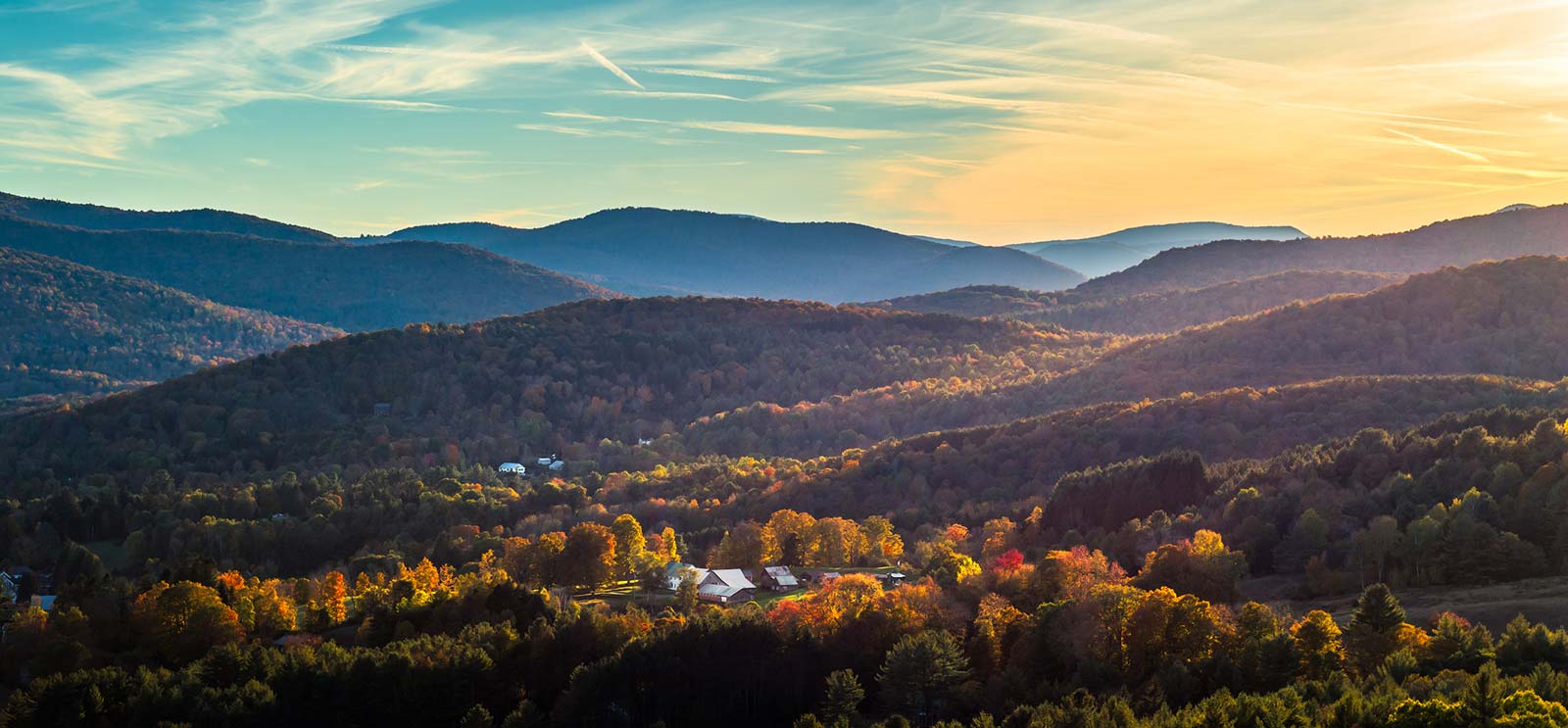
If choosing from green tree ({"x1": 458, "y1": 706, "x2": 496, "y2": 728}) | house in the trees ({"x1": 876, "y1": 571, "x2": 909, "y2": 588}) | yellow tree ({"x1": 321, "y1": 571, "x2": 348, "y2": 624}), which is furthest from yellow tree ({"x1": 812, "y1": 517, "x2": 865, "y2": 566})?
green tree ({"x1": 458, "y1": 706, "x2": 496, "y2": 728})

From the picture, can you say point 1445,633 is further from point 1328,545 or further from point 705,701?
point 705,701

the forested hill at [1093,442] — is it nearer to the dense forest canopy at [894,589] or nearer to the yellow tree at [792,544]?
the dense forest canopy at [894,589]

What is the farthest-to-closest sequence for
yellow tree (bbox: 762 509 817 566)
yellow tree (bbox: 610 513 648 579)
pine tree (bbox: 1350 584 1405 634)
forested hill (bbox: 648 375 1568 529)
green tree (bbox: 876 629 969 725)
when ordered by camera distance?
1. forested hill (bbox: 648 375 1568 529)
2. yellow tree (bbox: 762 509 817 566)
3. yellow tree (bbox: 610 513 648 579)
4. green tree (bbox: 876 629 969 725)
5. pine tree (bbox: 1350 584 1405 634)

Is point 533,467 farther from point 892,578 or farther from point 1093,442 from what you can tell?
point 892,578

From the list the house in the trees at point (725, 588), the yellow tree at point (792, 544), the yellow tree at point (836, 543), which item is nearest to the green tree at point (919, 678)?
the house in the trees at point (725, 588)

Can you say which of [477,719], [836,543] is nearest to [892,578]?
[836,543]

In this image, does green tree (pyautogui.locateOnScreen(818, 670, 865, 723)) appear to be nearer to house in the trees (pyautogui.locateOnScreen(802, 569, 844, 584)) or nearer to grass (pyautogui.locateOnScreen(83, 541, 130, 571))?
house in the trees (pyautogui.locateOnScreen(802, 569, 844, 584))
